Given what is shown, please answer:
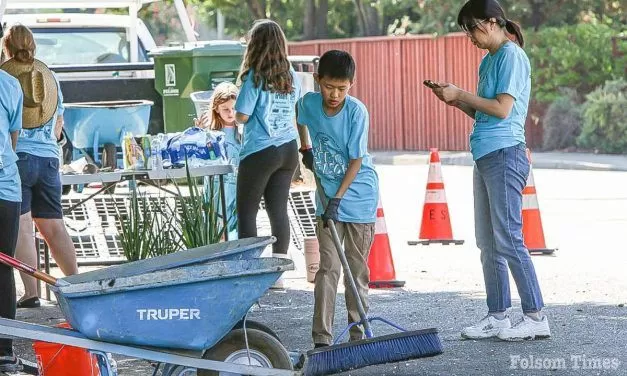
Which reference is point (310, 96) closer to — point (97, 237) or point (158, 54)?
point (97, 237)

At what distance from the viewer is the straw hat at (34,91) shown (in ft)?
28.6

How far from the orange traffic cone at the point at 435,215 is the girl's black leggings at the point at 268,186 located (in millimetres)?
3171

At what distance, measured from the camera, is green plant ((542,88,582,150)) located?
26.2 meters

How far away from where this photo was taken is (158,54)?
1412cm

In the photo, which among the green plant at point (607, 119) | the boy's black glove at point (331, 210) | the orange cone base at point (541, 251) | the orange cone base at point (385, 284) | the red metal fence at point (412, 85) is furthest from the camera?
the red metal fence at point (412, 85)

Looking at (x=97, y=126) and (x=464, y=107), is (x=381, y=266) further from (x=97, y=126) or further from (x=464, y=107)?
(x=97, y=126)

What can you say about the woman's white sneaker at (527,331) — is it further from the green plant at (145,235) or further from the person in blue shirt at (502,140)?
the green plant at (145,235)

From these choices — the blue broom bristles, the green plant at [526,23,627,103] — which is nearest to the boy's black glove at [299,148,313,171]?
the blue broom bristles

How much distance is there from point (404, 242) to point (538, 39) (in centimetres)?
1508

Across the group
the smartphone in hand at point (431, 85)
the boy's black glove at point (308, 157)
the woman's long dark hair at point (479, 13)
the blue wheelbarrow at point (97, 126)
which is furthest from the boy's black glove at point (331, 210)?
the blue wheelbarrow at point (97, 126)

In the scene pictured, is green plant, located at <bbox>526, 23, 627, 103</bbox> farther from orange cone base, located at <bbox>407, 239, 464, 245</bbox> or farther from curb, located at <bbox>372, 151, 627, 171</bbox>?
orange cone base, located at <bbox>407, 239, 464, 245</bbox>

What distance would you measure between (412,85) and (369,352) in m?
23.2

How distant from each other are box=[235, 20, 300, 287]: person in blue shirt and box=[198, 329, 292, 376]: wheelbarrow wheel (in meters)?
2.89

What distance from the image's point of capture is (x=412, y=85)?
29.2 metres
